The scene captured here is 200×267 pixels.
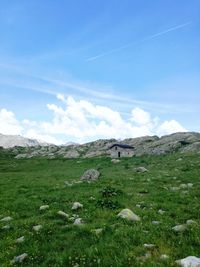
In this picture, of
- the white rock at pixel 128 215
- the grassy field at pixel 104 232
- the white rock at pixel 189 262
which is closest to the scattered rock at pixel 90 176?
the grassy field at pixel 104 232

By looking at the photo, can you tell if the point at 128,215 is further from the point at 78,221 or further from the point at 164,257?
the point at 164,257

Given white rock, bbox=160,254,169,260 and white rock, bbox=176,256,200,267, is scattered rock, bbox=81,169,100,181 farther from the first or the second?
white rock, bbox=176,256,200,267

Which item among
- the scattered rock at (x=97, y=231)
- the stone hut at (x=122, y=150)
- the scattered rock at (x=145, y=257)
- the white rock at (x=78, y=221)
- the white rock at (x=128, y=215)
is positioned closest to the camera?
the scattered rock at (x=145, y=257)

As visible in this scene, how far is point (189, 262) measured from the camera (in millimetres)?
8461

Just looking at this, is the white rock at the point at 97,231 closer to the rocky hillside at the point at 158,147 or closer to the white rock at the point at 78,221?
the white rock at the point at 78,221

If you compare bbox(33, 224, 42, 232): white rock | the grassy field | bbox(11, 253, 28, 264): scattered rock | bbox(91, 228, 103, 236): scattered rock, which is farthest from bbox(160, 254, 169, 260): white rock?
bbox(33, 224, 42, 232): white rock

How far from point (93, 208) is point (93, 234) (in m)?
4.64

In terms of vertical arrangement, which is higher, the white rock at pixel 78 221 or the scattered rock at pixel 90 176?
the scattered rock at pixel 90 176

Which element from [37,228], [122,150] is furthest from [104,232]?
[122,150]

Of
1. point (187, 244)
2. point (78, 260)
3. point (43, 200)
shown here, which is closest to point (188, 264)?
point (187, 244)

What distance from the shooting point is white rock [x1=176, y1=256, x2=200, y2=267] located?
327 inches

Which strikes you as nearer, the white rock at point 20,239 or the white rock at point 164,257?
the white rock at point 164,257

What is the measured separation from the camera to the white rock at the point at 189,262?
8305 millimetres

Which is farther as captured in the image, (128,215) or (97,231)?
(128,215)
